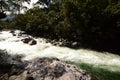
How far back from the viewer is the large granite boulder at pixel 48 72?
9.24m

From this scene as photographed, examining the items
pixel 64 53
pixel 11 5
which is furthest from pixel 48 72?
pixel 64 53

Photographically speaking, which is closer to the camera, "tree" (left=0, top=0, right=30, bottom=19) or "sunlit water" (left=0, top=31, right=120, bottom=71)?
"tree" (left=0, top=0, right=30, bottom=19)

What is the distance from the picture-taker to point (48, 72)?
9500mm

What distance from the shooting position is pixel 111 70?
1584cm

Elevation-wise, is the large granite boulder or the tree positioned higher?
the tree

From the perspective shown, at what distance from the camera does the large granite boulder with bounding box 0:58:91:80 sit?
364 inches

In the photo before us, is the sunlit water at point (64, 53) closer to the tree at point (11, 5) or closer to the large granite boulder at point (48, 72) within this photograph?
the tree at point (11, 5)

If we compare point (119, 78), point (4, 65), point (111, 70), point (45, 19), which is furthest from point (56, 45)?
point (4, 65)

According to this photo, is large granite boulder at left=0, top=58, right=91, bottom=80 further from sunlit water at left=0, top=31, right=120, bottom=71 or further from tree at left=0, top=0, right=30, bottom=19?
sunlit water at left=0, top=31, right=120, bottom=71

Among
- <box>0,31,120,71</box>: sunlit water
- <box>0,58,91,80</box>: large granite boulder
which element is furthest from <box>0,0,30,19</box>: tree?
<box>0,31,120,71</box>: sunlit water

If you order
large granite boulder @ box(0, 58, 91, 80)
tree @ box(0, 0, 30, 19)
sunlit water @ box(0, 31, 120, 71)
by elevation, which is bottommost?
sunlit water @ box(0, 31, 120, 71)

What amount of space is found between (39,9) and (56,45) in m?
13.0

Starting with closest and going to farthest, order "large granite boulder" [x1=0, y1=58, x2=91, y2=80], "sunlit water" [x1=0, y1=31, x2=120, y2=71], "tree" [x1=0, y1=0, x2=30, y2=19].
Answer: "large granite boulder" [x1=0, y1=58, x2=91, y2=80]
"tree" [x1=0, y1=0, x2=30, y2=19]
"sunlit water" [x1=0, y1=31, x2=120, y2=71]

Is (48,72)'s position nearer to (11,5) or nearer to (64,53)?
(11,5)
